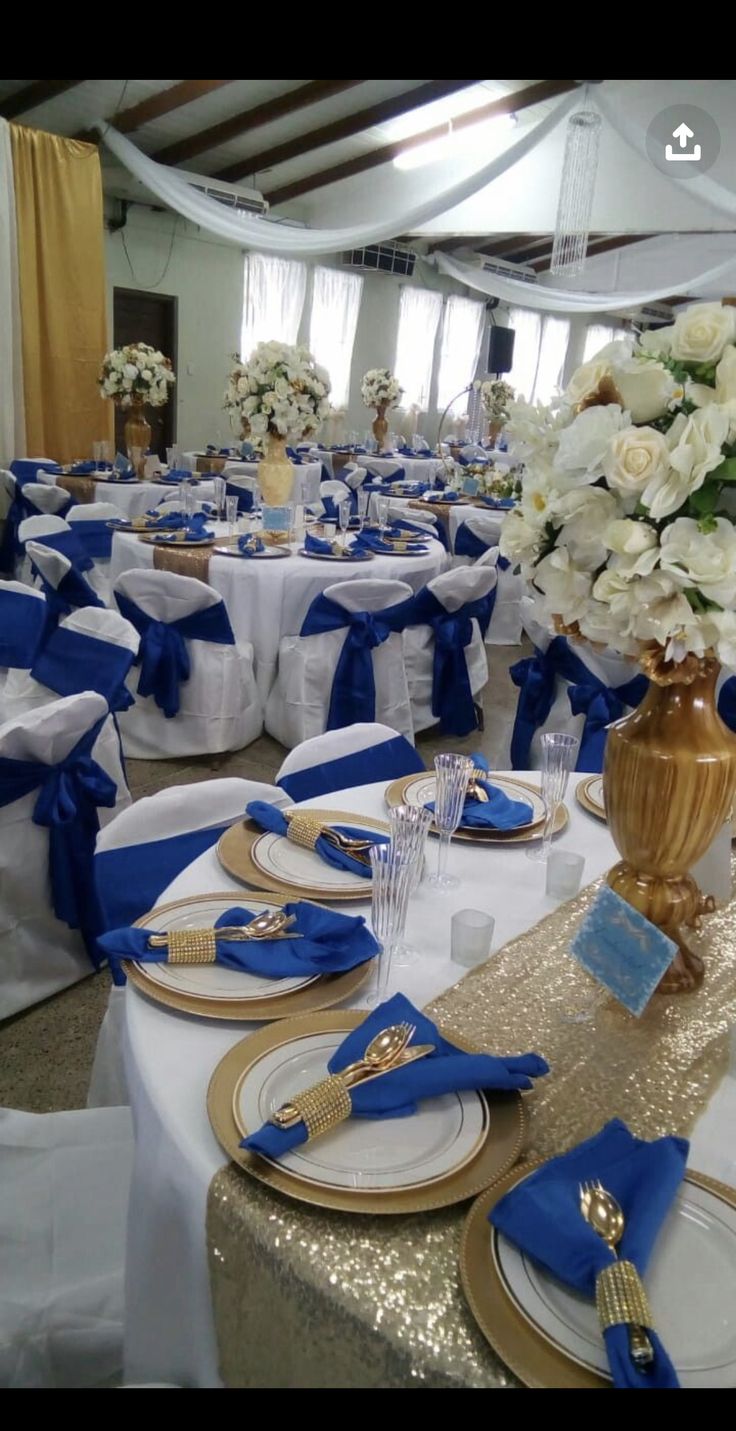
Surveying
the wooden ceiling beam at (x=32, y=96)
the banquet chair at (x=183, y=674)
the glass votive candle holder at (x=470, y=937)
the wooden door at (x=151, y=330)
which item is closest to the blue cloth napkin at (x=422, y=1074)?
the glass votive candle holder at (x=470, y=937)

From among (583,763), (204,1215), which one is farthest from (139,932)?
(583,763)

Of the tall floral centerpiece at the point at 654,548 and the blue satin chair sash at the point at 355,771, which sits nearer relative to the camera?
the tall floral centerpiece at the point at 654,548

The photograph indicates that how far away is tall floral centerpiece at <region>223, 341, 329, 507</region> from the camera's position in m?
4.29

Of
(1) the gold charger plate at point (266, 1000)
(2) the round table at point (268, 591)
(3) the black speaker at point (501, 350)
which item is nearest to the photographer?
(1) the gold charger plate at point (266, 1000)

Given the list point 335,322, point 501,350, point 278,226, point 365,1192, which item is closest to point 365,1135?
point 365,1192

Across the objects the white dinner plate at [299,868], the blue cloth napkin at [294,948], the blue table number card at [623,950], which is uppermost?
the blue table number card at [623,950]

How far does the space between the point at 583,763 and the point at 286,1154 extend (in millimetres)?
1654

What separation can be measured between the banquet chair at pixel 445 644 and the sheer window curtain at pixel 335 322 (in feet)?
27.3

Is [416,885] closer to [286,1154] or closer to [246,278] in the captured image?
[286,1154]

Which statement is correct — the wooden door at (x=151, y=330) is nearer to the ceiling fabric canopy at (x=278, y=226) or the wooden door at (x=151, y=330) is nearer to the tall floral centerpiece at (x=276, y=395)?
the ceiling fabric canopy at (x=278, y=226)

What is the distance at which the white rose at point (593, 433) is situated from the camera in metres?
0.99

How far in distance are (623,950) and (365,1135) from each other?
0.40 meters

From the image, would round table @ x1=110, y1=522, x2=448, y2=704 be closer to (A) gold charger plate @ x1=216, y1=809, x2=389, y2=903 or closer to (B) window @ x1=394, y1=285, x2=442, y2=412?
(A) gold charger plate @ x1=216, y1=809, x2=389, y2=903

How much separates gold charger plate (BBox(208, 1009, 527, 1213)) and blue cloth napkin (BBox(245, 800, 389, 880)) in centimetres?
40
